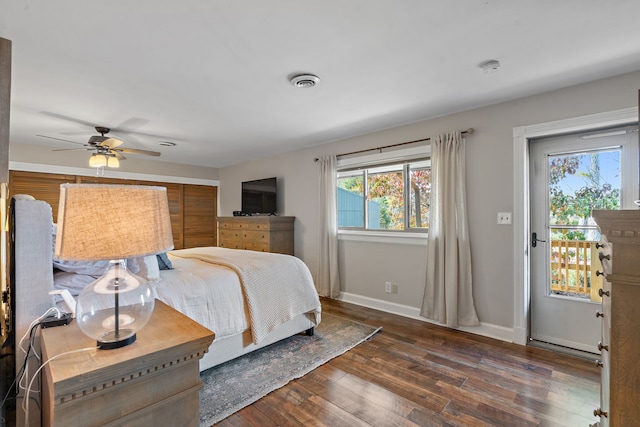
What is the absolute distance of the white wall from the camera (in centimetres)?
247

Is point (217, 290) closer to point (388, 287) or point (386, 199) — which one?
point (388, 287)

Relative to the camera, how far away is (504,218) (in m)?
2.81

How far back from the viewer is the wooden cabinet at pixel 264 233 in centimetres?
451

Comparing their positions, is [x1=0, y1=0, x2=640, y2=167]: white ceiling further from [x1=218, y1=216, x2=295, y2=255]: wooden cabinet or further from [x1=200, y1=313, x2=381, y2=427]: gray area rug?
[x1=200, y1=313, x2=381, y2=427]: gray area rug

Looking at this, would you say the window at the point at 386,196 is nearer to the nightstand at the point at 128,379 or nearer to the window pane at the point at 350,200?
the window pane at the point at 350,200

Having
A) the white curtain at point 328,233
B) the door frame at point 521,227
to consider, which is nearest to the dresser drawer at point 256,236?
the white curtain at point 328,233

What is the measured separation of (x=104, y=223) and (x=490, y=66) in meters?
2.48

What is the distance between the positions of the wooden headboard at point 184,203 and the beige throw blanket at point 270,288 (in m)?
2.99

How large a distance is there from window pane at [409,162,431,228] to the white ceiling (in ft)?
1.95

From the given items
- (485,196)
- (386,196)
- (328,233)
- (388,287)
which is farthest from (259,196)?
(485,196)

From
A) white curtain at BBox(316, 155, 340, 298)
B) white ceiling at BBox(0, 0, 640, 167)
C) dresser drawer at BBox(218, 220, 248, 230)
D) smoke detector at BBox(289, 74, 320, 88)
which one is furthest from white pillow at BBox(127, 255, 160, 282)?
dresser drawer at BBox(218, 220, 248, 230)

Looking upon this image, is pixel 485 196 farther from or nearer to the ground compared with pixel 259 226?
farther from the ground

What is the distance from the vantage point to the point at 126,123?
3391 mm

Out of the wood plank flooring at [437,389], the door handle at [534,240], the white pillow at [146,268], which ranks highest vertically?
the door handle at [534,240]
